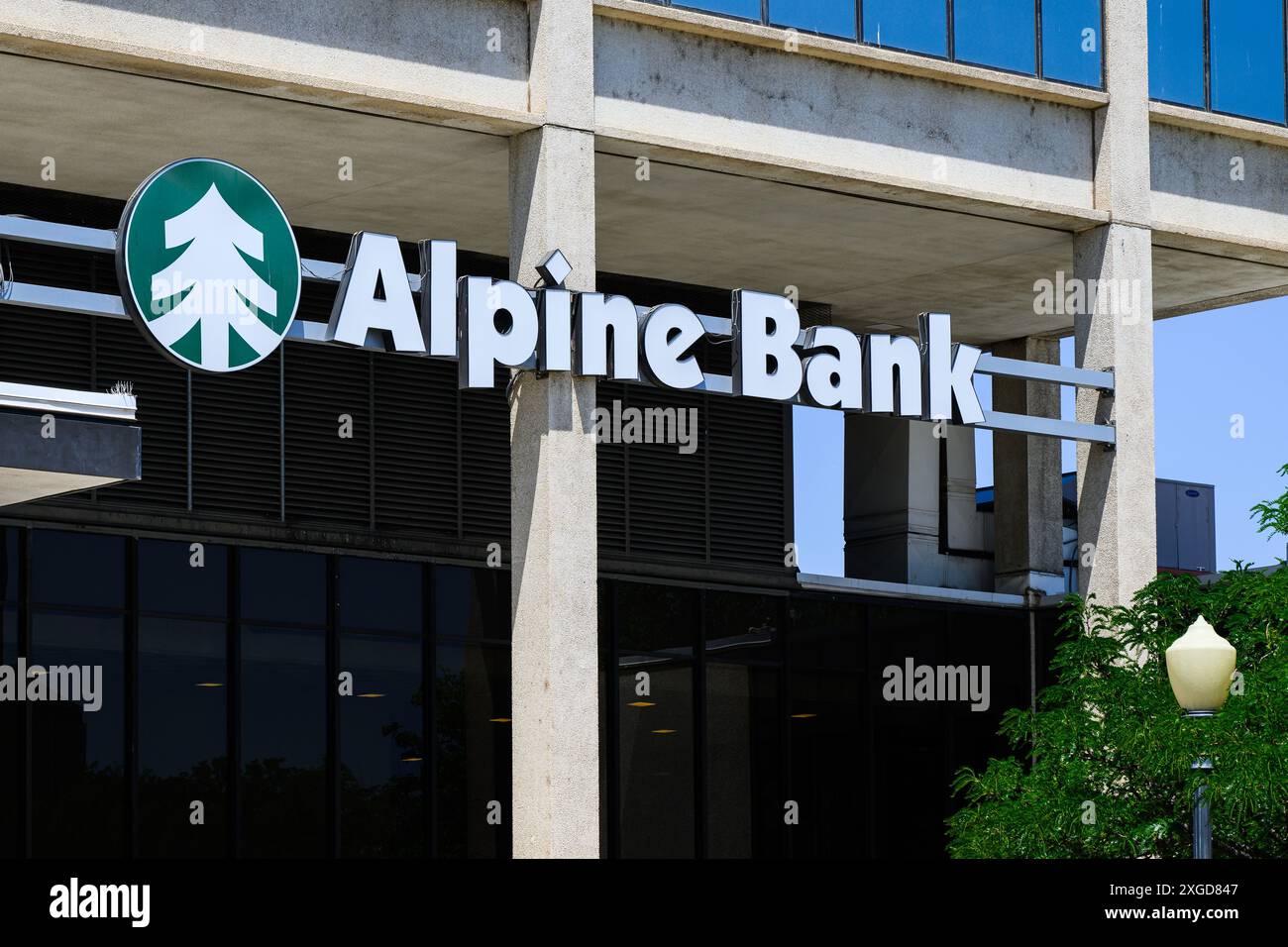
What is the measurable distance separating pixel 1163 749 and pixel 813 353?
21.9 feet

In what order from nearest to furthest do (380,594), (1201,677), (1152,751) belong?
1. (1201,677)
2. (1152,751)
3. (380,594)

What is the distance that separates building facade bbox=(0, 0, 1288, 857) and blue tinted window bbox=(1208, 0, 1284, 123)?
45 mm

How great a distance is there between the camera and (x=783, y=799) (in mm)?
25984

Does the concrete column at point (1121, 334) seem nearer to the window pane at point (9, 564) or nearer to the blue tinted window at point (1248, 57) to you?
the blue tinted window at point (1248, 57)

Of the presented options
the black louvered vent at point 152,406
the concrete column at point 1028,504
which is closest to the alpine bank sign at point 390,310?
the black louvered vent at point 152,406

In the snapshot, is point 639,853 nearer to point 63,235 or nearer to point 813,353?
point 813,353

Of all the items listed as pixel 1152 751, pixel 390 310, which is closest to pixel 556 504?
pixel 390 310

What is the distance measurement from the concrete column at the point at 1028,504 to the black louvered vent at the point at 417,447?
28.3ft

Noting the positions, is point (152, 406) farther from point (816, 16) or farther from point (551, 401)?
point (816, 16)

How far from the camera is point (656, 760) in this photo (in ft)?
81.0

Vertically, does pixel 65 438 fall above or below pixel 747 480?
below

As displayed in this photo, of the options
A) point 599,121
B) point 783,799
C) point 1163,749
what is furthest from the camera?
point 783,799

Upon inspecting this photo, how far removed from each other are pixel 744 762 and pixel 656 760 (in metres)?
1.42
